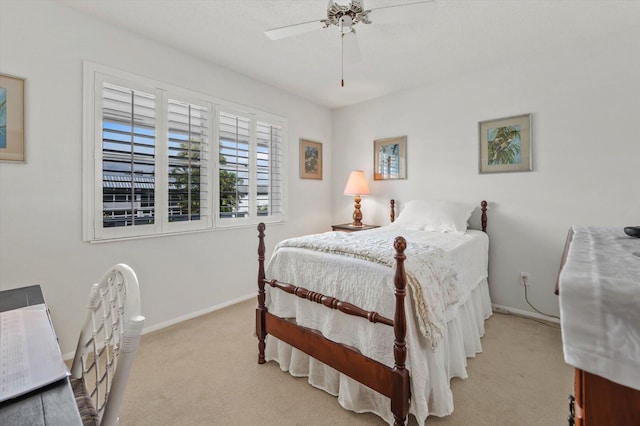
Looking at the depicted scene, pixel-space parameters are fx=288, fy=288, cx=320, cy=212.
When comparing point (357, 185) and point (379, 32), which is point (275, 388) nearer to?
point (357, 185)

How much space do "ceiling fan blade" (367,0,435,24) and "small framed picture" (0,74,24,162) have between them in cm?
240

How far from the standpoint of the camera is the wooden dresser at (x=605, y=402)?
49cm

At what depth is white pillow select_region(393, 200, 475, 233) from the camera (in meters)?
2.96

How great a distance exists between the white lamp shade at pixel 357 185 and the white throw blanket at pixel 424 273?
189cm

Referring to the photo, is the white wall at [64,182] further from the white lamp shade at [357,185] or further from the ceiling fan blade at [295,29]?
the white lamp shade at [357,185]

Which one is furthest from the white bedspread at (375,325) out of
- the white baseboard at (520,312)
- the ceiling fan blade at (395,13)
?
the ceiling fan blade at (395,13)

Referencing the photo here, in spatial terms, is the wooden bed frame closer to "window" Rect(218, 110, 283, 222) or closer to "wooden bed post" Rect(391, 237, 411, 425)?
"wooden bed post" Rect(391, 237, 411, 425)

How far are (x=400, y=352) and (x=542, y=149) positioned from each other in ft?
8.58

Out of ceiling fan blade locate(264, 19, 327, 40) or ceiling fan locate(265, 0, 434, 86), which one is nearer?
ceiling fan locate(265, 0, 434, 86)

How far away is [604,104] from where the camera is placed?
2516 millimetres

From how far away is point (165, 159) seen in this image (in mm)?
2654

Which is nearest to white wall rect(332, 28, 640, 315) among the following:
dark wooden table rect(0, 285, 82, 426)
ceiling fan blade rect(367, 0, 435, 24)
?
ceiling fan blade rect(367, 0, 435, 24)

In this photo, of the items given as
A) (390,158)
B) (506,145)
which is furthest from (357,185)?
(506,145)

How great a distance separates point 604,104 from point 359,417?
3.21 meters
